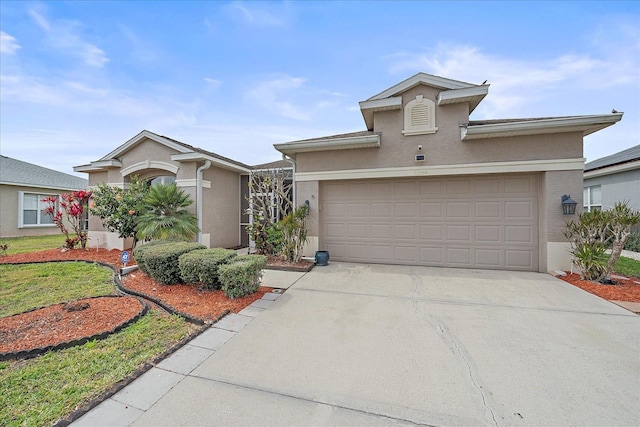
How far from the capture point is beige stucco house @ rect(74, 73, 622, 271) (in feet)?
21.8

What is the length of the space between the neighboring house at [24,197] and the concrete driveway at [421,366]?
63.9 ft

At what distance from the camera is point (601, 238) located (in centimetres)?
589

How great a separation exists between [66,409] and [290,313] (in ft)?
9.05

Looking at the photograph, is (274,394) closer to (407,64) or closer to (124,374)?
(124,374)

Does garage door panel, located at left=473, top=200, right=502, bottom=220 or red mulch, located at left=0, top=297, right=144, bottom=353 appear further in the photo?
garage door panel, located at left=473, top=200, right=502, bottom=220

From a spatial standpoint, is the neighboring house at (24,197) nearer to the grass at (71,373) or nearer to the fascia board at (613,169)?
the grass at (71,373)

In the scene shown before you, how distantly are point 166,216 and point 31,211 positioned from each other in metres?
14.3

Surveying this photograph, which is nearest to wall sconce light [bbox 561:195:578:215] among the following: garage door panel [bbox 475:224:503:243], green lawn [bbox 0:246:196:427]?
garage door panel [bbox 475:224:503:243]

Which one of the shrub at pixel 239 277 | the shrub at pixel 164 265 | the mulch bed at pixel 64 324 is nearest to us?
the mulch bed at pixel 64 324

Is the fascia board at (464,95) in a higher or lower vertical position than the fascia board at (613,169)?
higher

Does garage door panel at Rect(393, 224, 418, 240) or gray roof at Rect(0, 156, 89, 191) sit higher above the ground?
gray roof at Rect(0, 156, 89, 191)

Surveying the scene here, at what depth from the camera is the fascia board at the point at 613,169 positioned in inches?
413

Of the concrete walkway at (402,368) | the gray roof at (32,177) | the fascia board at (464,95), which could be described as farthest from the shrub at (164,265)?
the gray roof at (32,177)

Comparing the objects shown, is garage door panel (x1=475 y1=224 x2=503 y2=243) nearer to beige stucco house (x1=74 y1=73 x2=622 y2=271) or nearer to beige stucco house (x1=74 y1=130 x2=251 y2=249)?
beige stucco house (x1=74 y1=73 x2=622 y2=271)
